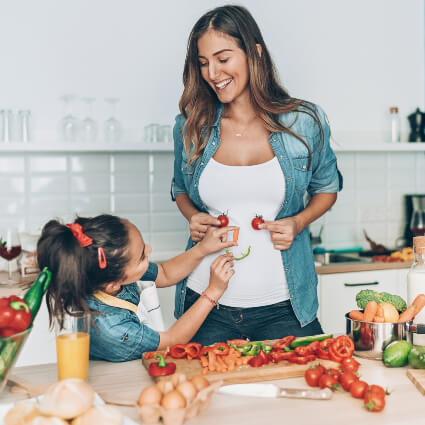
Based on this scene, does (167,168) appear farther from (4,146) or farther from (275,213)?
(275,213)

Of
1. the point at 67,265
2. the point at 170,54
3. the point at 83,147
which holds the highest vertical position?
the point at 170,54

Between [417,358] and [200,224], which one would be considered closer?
[417,358]

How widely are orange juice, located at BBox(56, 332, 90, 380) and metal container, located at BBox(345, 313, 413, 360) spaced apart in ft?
2.22

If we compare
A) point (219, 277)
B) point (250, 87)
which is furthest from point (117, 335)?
point (250, 87)

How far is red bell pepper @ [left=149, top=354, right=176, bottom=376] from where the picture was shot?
1.27 meters

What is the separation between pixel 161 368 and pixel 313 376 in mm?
333

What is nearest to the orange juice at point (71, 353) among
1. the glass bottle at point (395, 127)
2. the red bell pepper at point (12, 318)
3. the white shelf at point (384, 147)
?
the red bell pepper at point (12, 318)

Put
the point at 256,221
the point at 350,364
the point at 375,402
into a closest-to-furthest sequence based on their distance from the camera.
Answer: the point at 375,402 → the point at 350,364 → the point at 256,221

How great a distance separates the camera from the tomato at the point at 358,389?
116cm

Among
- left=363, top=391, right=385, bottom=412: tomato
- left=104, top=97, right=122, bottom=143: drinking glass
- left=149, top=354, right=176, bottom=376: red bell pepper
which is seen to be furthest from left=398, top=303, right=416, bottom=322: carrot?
left=104, top=97, right=122, bottom=143: drinking glass

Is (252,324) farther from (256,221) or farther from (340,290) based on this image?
(340,290)

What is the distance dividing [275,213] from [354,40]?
7.31 ft

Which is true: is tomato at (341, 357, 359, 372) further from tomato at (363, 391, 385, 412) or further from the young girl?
the young girl

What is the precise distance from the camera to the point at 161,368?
1.27 meters
